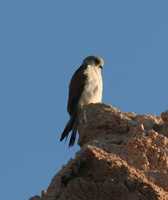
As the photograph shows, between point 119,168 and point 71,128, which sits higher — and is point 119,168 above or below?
below

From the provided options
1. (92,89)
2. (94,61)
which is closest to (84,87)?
(92,89)

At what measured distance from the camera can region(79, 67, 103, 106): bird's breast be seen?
46.8 feet

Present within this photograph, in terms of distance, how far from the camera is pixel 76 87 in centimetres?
1464

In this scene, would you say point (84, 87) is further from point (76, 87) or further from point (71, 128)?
point (71, 128)

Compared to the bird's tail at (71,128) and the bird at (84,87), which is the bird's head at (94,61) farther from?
the bird's tail at (71,128)

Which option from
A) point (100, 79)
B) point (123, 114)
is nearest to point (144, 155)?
point (123, 114)

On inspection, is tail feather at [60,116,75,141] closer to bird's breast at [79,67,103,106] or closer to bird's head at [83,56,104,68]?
bird's breast at [79,67,103,106]

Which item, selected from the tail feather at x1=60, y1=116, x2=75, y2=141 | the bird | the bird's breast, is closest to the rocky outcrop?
the tail feather at x1=60, y1=116, x2=75, y2=141

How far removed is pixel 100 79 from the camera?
48.7ft

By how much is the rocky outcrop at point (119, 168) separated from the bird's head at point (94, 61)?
6.40 m

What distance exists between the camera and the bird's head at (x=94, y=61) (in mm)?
15609

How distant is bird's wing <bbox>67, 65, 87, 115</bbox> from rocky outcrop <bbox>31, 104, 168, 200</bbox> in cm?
491

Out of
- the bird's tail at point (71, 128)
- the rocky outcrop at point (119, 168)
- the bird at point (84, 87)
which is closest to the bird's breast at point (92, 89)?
the bird at point (84, 87)

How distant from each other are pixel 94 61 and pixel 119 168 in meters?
8.25
